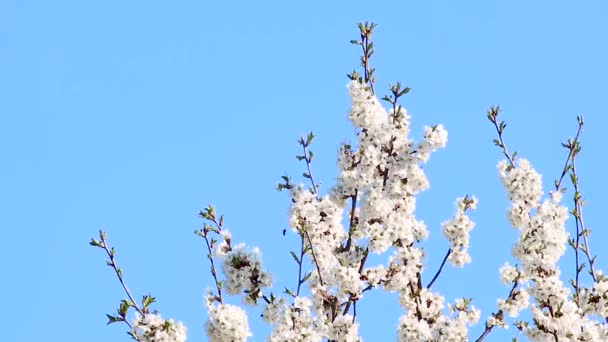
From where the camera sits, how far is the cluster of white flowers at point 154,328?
9758 mm

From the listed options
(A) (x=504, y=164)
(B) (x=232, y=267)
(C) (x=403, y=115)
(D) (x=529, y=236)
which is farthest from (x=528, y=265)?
(B) (x=232, y=267)

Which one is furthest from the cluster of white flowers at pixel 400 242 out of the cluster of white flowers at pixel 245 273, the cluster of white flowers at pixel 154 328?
the cluster of white flowers at pixel 154 328

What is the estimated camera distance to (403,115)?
11.8m

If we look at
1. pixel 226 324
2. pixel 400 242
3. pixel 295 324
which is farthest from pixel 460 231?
pixel 226 324

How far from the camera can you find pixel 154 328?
386 inches

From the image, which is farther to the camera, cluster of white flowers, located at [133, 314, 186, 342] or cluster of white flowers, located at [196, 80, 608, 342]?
cluster of white flowers, located at [196, 80, 608, 342]

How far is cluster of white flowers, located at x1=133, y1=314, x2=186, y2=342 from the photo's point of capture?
32.0 ft

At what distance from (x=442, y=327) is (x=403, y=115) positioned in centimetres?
244

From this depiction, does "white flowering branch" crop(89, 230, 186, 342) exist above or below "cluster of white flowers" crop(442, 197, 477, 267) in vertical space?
below

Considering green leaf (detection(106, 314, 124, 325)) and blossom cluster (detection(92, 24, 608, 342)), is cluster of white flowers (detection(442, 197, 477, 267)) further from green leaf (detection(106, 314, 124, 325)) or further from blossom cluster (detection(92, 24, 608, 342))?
green leaf (detection(106, 314, 124, 325))

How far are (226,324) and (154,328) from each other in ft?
2.38

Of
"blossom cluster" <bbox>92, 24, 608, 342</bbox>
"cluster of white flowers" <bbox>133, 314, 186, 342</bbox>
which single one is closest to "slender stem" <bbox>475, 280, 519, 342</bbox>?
"blossom cluster" <bbox>92, 24, 608, 342</bbox>

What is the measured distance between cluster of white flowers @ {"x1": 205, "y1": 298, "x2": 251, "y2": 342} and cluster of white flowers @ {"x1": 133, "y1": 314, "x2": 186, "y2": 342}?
47 centimetres

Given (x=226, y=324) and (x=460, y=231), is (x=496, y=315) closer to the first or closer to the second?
(x=460, y=231)
